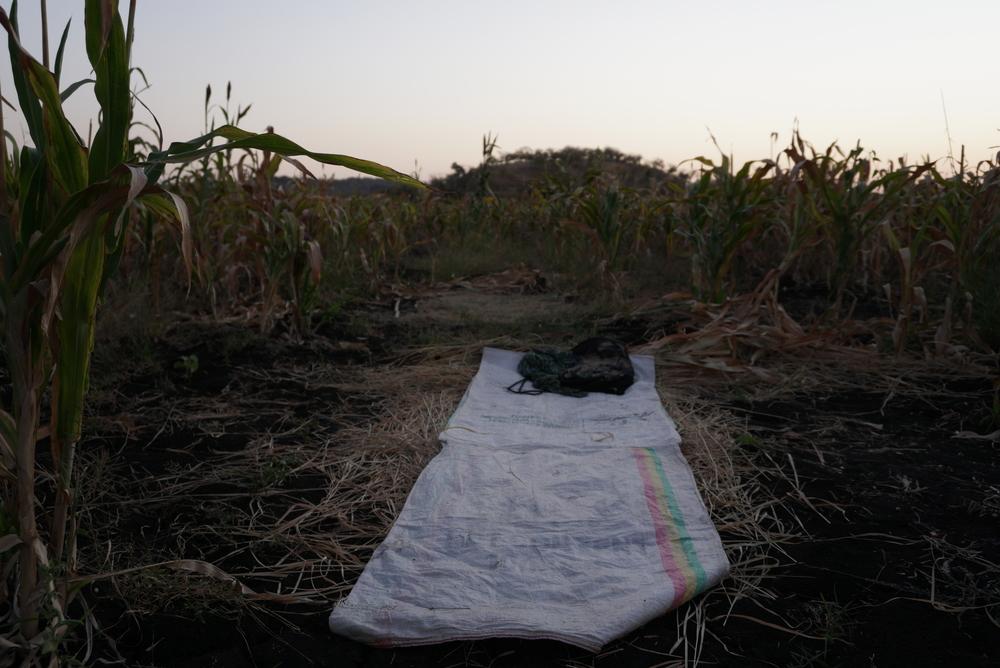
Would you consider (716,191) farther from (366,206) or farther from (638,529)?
(366,206)

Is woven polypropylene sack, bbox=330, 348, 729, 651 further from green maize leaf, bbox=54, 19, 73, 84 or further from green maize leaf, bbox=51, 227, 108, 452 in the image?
green maize leaf, bbox=54, 19, 73, 84

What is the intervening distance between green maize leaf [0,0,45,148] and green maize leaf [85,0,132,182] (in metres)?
0.07

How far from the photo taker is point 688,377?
10.8 ft

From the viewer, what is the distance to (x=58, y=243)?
3.23 ft

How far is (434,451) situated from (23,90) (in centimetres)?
157

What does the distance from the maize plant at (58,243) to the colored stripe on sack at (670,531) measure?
3.19ft

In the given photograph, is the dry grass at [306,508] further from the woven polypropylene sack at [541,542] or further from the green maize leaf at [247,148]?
the green maize leaf at [247,148]

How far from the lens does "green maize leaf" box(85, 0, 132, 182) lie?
1.09 metres

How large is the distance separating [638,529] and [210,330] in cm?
267

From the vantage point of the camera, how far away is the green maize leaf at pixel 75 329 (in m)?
1.11

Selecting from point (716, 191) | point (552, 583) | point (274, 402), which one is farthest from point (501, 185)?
point (552, 583)

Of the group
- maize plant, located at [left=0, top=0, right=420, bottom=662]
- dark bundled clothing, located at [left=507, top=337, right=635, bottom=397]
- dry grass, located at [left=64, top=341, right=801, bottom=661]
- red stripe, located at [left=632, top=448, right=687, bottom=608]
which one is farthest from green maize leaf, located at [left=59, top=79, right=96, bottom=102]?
dark bundled clothing, located at [left=507, top=337, right=635, bottom=397]

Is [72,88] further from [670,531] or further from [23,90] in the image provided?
[670,531]

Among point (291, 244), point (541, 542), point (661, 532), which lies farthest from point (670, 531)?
point (291, 244)
